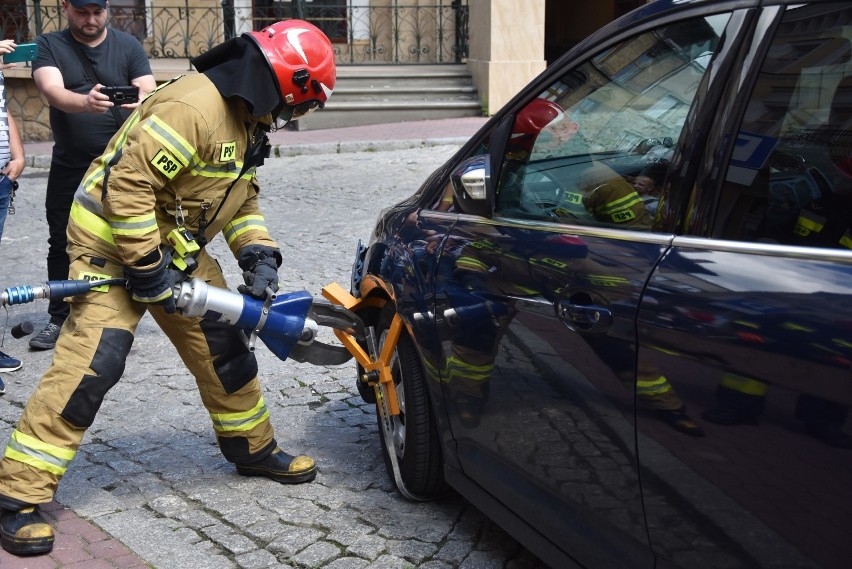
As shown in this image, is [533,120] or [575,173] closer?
[575,173]

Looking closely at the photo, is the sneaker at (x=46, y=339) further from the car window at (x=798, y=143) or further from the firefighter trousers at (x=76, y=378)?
the car window at (x=798, y=143)

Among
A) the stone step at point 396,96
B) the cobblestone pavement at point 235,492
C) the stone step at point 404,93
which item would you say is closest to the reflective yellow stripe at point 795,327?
the cobblestone pavement at point 235,492

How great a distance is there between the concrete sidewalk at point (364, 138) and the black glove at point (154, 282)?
8.87 meters

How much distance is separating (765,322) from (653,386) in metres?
0.34

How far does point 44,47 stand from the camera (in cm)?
580

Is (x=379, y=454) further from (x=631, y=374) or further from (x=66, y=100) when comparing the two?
(x=66, y=100)

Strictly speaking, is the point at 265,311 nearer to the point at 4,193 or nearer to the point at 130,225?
the point at 130,225

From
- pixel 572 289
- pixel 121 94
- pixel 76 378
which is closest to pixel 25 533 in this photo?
pixel 76 378

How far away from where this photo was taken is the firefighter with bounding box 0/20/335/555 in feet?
11.9

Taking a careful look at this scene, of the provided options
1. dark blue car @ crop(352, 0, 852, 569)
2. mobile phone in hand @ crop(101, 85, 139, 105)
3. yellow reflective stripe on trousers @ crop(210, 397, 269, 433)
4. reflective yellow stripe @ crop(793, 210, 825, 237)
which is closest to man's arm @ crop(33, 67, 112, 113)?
mobile phone in hand @ crop(101, 85, 139, 105)

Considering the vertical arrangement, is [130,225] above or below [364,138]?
above

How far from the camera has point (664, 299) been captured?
2430mm

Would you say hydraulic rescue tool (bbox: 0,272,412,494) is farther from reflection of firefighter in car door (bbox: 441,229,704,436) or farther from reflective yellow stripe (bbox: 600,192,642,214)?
reflective yellow stripe (bbox: 600,192,642,214)

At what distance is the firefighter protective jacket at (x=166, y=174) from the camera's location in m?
3.59
